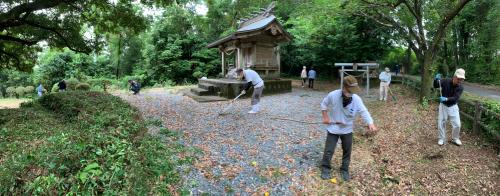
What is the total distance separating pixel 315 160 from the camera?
547 cm

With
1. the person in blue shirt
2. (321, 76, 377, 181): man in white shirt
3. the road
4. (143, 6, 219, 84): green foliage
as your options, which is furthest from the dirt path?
(143, 6, 219, 84): green foliage

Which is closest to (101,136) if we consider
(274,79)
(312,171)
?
(312,171)

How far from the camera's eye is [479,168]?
539 cm

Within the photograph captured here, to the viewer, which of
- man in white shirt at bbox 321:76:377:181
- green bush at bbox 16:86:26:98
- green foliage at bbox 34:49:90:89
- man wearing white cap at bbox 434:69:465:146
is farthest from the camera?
green foliage at bbox 34:49:90:89

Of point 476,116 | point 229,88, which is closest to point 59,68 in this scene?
point 229,88

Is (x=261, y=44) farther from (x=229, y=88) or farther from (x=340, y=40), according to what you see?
(x=340, y=40)

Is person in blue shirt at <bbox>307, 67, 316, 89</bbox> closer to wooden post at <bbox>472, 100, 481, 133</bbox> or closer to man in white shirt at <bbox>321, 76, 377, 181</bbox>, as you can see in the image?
wooden post at <bbox>472, 100, 481, 133</bbox>

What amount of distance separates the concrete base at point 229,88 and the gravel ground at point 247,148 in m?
2.97

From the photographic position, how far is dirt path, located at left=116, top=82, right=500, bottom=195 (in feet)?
15.0

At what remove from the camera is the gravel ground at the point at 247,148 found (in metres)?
4.47

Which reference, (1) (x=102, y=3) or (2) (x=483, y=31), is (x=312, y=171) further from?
(2) (x=483, y=31)

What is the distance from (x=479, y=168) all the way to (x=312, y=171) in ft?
10.8

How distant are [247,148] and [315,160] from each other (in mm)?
1428

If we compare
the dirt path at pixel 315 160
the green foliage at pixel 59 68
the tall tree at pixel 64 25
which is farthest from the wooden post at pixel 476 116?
the green foliage at pixel 59 68
